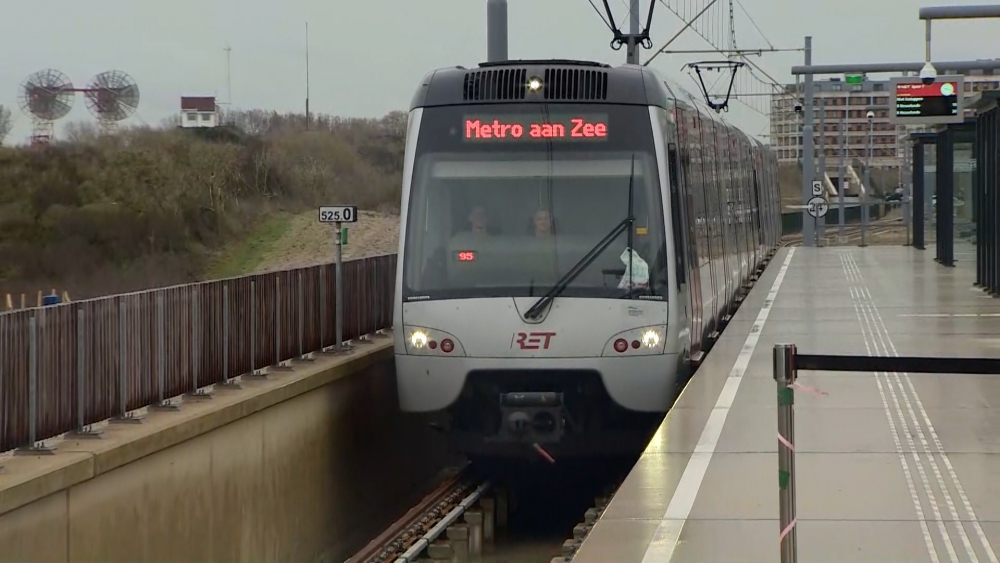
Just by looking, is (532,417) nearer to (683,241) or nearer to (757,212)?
(683,241)

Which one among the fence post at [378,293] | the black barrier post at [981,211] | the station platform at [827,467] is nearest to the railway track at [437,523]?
the station platform at [827,467]

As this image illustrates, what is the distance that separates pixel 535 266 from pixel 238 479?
292 cm

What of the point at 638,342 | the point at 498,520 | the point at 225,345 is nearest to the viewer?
the point at 638,342

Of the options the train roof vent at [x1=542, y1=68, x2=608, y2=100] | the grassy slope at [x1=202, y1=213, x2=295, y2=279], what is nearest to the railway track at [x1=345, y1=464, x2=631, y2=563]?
the train roof vent at [x1=542, y1=68, x2=608, y2=100]

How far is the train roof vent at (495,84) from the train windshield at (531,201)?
0.37ft

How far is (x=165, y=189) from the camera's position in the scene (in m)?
51.0

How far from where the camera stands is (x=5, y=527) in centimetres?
779

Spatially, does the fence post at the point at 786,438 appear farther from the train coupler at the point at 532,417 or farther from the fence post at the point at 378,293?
the fence post at the point at 378,293

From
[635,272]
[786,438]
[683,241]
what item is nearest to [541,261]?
[635,272]

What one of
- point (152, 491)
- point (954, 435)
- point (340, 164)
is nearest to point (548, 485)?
point (954, 435)

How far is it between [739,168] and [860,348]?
8.12 m

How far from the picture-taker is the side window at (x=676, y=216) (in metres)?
12.5

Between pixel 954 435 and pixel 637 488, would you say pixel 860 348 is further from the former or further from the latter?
pixel 637 488

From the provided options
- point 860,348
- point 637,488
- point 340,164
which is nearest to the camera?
point 637,488
